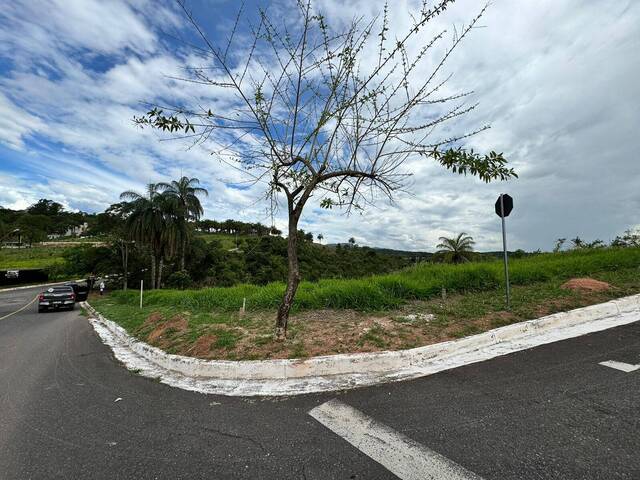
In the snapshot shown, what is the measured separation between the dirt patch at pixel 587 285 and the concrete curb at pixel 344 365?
1.89 m

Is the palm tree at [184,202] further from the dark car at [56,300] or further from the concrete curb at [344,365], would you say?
the concrete curb at [344,365]

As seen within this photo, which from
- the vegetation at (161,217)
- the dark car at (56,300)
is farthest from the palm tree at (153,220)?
the dark car at (56,300)

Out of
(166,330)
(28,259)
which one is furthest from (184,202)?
(28,259)

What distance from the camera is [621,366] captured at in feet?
12.6

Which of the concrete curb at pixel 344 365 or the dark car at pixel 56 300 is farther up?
the concrete curb at pixel 344 365

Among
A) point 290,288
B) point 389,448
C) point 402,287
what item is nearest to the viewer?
point 389,448

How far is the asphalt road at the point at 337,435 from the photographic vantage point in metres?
2.38

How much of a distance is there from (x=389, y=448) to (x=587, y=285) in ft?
25.5

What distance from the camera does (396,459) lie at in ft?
8.00

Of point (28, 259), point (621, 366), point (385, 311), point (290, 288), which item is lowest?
point (621, 366)

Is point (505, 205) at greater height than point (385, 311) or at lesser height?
greater

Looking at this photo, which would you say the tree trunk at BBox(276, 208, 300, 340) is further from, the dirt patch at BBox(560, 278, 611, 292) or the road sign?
the dirt patch at BBox(560, 278, 611, 292)

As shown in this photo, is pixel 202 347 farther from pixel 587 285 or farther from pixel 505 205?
pixel 587 285

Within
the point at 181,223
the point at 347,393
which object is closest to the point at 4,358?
the point at 347,393
